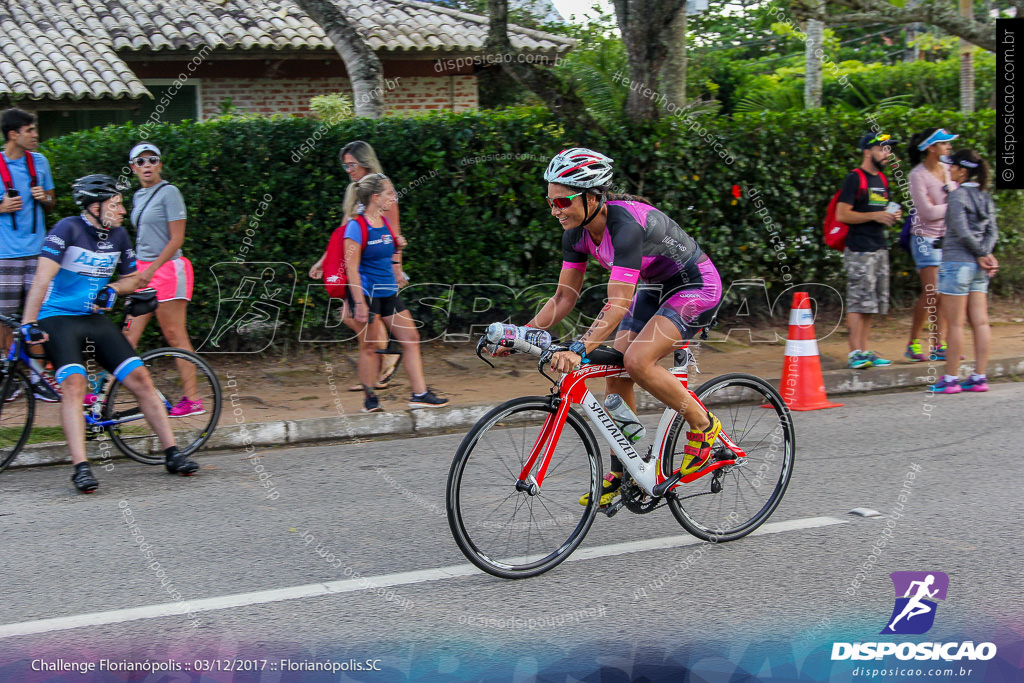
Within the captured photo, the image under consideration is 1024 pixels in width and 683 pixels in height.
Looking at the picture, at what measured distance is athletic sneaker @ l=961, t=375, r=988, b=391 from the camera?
8430 millimetres

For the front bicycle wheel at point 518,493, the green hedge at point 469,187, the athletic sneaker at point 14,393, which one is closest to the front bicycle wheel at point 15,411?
the athletic sneaker at point 14,393

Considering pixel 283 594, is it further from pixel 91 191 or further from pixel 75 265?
pixel 91 191

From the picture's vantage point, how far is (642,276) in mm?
4906

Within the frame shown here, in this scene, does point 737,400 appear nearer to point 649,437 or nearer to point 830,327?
point 649,437

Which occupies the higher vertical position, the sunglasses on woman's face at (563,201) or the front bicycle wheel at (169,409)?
the sunglasses on woman's face at (563,201)

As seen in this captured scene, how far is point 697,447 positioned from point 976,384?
4833 mm

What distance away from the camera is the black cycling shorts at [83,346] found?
19.1 ft

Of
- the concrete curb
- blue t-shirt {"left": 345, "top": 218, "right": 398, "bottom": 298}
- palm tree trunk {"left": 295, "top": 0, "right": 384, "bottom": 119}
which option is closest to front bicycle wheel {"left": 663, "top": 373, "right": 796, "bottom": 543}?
the concrete curb

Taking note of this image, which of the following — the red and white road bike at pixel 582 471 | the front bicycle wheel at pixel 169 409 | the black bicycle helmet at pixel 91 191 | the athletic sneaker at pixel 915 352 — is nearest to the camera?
the red and white road bike at pixel 582 471

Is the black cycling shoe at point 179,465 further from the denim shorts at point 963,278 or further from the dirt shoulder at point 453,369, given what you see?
the denim shorts at point 963,278

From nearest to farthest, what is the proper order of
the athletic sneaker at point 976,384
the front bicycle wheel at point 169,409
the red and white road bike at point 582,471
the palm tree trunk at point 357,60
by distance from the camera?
1. the red and white road bike at point 582,471
2. the front bicycle wheel at point 169,409
3. the athletic sneaker at point 976,384
4. the palm tree trunk at point 357,60

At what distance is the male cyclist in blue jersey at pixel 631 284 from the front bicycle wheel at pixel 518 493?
181mm

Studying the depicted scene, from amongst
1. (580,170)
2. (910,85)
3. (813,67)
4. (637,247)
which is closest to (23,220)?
(580,170)

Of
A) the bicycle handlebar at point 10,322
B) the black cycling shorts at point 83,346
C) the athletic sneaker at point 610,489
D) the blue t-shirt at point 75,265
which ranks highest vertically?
the blue t-shirt at point 75,265
